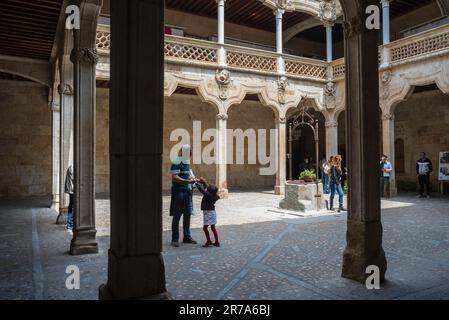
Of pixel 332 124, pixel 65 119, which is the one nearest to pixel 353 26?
pixel 65 119

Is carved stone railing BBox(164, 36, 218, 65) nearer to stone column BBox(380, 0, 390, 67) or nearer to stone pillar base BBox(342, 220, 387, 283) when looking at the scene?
stone column BBox(380, 0, 390, 67)

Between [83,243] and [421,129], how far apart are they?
50.0 feet

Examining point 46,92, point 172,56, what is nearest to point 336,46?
point 172,56

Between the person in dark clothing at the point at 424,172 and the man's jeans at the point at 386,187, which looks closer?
the person in dark clothing at the point at 424,172

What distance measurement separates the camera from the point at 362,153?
3.90 m

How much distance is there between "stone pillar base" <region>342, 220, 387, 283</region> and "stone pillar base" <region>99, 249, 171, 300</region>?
2.12 m

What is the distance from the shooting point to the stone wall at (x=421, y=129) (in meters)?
15.3

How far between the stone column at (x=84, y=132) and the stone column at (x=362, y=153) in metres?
3.62

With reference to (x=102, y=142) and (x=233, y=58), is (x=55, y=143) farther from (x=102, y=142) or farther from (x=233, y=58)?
(x=233, y=58)

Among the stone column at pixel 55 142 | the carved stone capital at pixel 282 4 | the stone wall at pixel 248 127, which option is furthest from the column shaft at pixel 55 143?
the carved stone capital at pixel 282 4

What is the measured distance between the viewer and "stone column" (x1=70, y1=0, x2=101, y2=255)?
17.7 ft

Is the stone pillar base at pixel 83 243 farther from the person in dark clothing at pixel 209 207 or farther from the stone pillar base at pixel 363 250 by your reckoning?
the stone pillar base at pixel 363 250

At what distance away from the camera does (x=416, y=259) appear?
491cm
